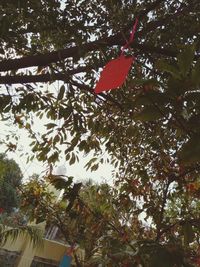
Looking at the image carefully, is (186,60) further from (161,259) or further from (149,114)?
(161,259)

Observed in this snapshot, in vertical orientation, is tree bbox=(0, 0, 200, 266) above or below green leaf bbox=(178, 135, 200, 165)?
above

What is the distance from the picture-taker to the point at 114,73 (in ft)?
4.41

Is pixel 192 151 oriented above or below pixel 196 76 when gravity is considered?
below

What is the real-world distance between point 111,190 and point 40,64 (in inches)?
67.0

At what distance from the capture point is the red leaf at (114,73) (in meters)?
1.32

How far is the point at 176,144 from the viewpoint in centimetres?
341

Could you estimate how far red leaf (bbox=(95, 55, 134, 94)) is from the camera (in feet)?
4.32

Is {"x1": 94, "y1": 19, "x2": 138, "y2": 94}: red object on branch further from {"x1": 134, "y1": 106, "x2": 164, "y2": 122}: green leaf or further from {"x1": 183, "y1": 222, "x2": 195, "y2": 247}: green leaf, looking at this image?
{"x1": 183, "y1": 222, "x2": 195, "y2": 247}: green leaf

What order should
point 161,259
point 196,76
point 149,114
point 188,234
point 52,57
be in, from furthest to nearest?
point 52,57 → point 188,234 → point 161,259 → point 149,114 → point 196,76

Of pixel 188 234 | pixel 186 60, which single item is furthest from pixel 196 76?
pixel 188 234

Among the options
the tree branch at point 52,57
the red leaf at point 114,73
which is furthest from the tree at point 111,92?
the red leaf at point 114,73

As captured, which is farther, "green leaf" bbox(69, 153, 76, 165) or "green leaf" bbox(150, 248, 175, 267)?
"green leaf" bbox(69, 153, 76, 165)

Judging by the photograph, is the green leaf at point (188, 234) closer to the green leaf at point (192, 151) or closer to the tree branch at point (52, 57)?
the green leaf at point (192, 151)

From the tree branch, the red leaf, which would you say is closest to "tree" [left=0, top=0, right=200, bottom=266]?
the tree branch
